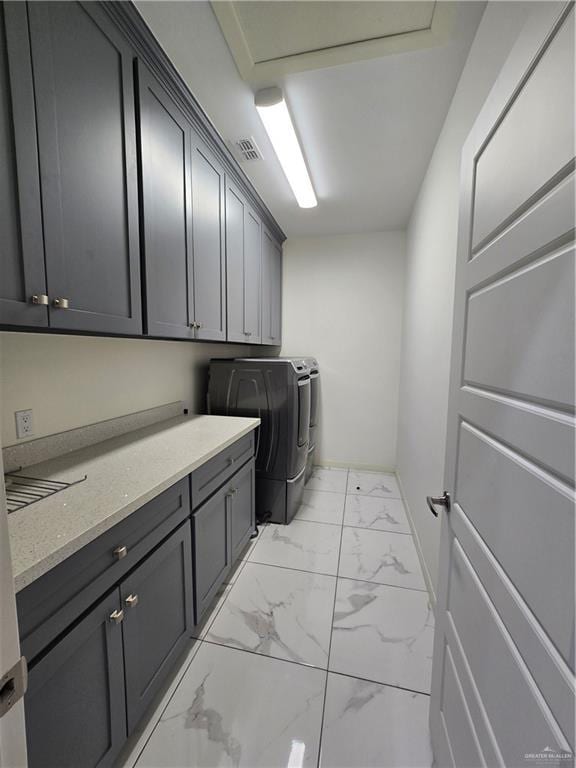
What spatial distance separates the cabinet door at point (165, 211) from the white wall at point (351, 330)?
6.48ft

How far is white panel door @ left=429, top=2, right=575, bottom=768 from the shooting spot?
49 centimetres

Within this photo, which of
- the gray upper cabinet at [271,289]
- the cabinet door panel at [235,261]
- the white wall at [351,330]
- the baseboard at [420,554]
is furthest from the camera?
the white wall at [351,330]

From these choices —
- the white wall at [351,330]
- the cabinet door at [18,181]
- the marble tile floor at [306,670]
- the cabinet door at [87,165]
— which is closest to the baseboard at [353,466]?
the white wall at [351,330]

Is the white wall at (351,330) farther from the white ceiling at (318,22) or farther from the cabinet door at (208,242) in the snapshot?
the white ceiling at (318,22)

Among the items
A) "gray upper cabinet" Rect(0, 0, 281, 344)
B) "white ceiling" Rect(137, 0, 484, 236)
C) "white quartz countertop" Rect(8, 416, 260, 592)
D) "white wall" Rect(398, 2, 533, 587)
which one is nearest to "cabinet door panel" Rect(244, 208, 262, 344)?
"white ceiling" Rect(137, 0, 484, 236)

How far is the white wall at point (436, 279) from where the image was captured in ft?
3.77

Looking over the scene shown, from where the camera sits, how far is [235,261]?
226cm

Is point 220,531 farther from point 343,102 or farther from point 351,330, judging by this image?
point 351,330

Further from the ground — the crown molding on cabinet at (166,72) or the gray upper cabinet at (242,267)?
the crown molding on cabinet at (166,72)

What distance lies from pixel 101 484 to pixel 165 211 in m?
1.25

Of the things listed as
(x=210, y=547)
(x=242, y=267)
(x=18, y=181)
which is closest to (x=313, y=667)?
(x=210, y=547)

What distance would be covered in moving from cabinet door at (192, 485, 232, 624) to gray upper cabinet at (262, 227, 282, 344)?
5.53 ft

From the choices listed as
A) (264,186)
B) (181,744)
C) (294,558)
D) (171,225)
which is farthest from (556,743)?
(264,186)

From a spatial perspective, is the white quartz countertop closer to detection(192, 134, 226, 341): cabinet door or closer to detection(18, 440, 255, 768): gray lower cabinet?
detection(18, 440, 255, 768): gray lower cabinet
